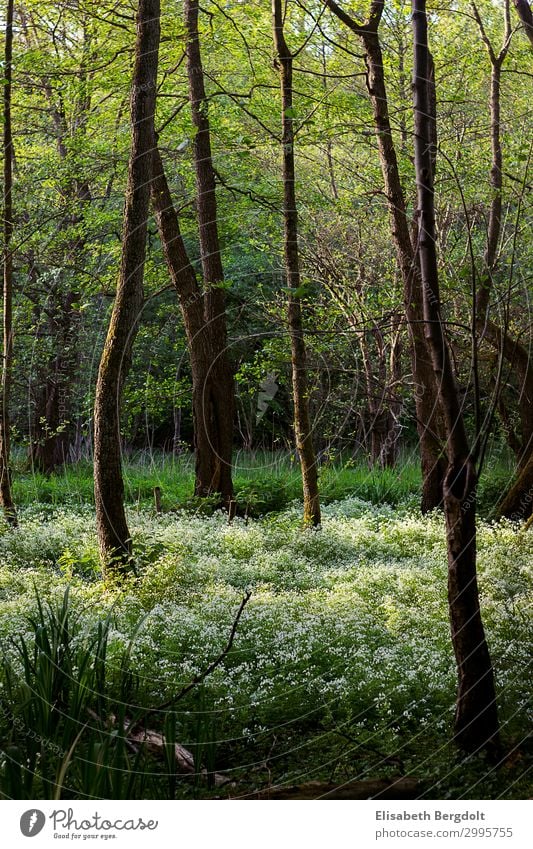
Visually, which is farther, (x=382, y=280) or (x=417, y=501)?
(x=382, y=280)

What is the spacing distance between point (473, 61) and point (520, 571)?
333 inches

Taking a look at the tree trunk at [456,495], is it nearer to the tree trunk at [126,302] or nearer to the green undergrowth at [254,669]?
the green undergrowth at [254,669]

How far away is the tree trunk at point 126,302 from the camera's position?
6.85 metres

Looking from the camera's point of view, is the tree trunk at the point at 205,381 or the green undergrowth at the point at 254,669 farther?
the tree trunk at the point at 205,381

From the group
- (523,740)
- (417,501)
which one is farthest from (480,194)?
(523,740)

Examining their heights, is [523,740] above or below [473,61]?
below

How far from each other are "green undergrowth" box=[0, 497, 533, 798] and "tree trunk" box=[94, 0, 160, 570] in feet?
1.27

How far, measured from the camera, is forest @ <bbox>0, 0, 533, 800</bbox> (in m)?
4.00

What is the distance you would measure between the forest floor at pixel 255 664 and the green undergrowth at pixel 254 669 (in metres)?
0.01

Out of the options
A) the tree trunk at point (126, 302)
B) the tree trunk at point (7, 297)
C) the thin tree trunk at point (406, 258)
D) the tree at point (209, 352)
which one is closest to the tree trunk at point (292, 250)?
the thin tree trunk at point (406, 258)

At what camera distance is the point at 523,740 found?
13.8 ft

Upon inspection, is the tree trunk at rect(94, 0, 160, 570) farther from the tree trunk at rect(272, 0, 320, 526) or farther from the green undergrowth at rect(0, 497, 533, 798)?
the tree trunk at rect(272, 0, 320, 526)
